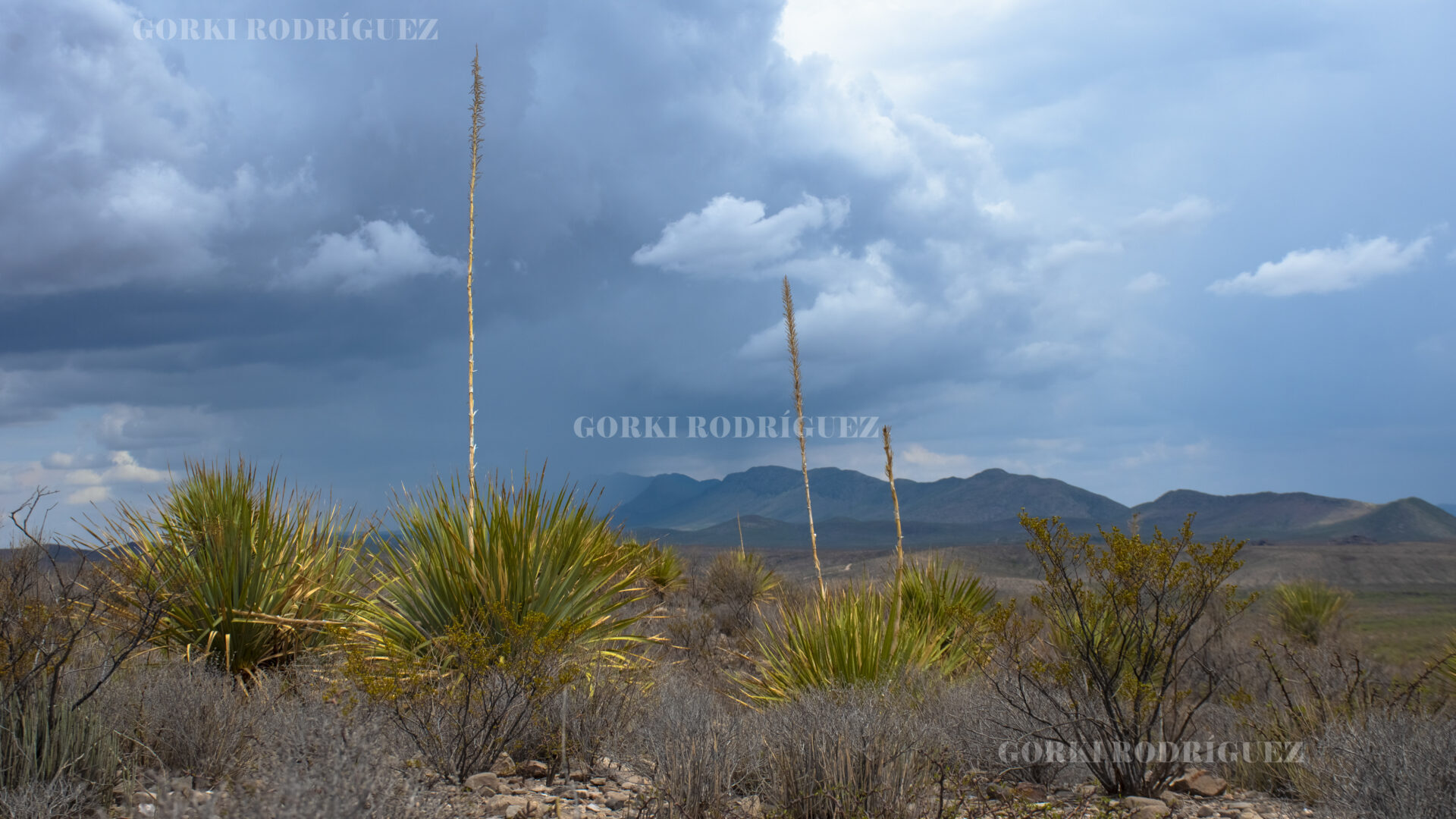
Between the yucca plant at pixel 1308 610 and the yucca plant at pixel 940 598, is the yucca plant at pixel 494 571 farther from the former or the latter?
the yucca plant at pixel 1308 610

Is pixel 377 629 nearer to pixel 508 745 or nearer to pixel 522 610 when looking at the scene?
pixel 522 610

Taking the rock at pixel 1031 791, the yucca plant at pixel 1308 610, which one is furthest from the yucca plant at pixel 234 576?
the yucca plant at pixel 1308 610

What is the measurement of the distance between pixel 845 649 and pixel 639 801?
8.81 feet

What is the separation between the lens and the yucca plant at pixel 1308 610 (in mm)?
16203

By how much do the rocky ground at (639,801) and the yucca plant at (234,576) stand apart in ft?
9.29

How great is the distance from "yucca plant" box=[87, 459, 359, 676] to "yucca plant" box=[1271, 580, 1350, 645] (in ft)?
55.9

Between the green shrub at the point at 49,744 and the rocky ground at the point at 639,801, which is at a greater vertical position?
the green shrub at the point at 49,744

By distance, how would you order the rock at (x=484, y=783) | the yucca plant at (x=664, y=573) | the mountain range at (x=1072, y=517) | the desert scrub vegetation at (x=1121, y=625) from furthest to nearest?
1. the mountain range at (x=1072, y=517)
2. the yucca plant at (x=664, y=573)
3. the desert scrub vegetation at (x=1121, y=625)
4. the rock at (x=484, y=783)

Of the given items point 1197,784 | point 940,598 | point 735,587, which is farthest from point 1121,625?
point 735,587

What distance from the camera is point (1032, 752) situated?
5.57 meters

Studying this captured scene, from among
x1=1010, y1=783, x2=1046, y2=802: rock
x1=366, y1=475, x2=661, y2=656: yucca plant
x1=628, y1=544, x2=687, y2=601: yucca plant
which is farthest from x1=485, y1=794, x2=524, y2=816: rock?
x1=628, y1=544, x2=687, y2=601: yucca plant

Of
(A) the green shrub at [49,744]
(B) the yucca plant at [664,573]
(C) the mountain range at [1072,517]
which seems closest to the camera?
(A) the green shrub at [49,744]

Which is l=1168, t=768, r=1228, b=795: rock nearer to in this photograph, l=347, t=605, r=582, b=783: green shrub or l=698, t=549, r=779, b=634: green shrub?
l=347, t=605, r=582, b=783: green shrub

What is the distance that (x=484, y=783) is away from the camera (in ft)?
15.3
